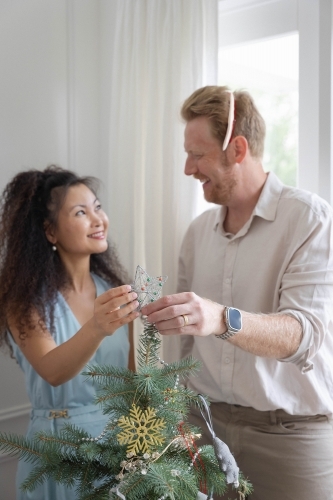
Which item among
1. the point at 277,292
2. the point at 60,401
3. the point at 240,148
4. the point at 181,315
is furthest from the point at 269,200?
the point at 60,401

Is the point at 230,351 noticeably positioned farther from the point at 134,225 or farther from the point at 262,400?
the point at 134,225

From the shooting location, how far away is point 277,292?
5.78 ft

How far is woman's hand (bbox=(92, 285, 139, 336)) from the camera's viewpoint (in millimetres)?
1434

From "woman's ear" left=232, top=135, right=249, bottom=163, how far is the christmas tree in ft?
2.71

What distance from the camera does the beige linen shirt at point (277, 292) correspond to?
166 centimetres

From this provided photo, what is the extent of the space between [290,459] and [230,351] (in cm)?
36

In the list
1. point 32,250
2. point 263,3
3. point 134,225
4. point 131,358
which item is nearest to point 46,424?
point 131,358

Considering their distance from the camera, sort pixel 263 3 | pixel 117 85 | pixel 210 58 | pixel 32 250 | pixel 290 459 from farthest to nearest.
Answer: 1. pixel 117 85
2. pixel 263 3
3. pixel 210 58
4. pixel 32 250
5. pixel 290 459

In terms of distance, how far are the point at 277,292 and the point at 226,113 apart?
601 mm

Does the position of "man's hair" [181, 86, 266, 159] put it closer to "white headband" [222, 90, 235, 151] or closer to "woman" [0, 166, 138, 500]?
"white headband" [222, 90, 235, 151]

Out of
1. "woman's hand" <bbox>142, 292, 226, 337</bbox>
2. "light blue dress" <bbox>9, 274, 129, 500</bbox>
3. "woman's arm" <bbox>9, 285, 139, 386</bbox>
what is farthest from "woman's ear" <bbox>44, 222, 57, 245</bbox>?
"woman's hand" <bbox>142, 292, 226, 337</bbox>

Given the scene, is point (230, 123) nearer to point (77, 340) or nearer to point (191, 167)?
point (191, 167)

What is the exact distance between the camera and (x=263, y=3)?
233 cm

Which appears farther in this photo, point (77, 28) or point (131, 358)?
point (77, 28)
